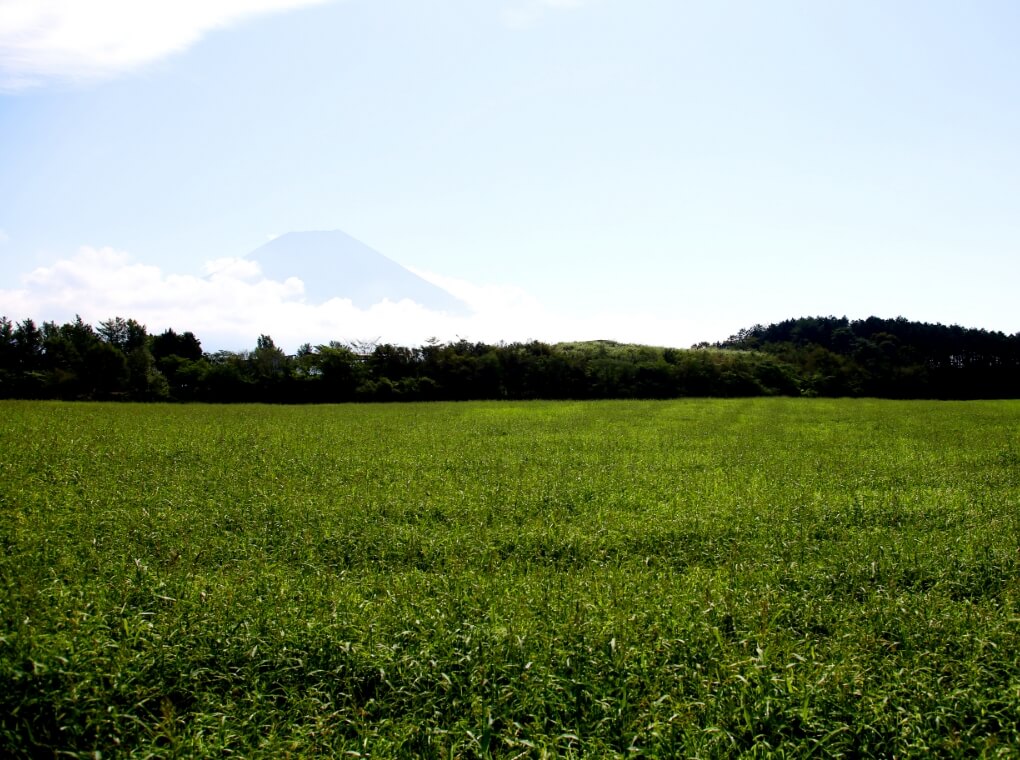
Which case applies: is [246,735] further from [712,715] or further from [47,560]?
[47,560]

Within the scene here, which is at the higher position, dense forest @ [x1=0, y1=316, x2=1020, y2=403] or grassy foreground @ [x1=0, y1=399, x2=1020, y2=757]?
dense forest @ [x1=0, y1=316, x2=1020, y2=403]

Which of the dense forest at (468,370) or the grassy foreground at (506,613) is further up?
the dense forest at (468,370)

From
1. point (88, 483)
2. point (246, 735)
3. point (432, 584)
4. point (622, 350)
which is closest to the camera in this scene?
point (246, 735)

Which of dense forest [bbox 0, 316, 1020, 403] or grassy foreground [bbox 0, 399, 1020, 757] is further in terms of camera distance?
dense forest [bbox 0, 316, 1020, 403]

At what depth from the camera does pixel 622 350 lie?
77375 millimetres

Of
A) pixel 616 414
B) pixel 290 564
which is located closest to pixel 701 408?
pixel 616 414

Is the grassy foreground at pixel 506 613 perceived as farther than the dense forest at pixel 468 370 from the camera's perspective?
No

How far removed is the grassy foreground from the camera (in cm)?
525

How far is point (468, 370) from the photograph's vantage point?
2475 inches

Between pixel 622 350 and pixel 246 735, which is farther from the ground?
pixel 622 350

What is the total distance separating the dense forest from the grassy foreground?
4172 cm

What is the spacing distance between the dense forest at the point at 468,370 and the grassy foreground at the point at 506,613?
41715 mm

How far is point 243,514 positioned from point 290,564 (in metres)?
3.29

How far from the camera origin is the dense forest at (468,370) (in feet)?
181
